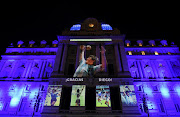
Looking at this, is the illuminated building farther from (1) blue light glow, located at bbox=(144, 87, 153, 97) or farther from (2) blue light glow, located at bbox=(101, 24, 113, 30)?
(2) blue light glow, located at bbox=(101, 24, 113, 30)

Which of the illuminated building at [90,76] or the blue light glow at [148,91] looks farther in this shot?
the blue light glow at [148,91]

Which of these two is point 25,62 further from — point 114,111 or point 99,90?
point 114,111

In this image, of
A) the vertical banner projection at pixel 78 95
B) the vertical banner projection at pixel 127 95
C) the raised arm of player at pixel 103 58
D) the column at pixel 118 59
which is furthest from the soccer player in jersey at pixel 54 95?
the column at pixel 118 59

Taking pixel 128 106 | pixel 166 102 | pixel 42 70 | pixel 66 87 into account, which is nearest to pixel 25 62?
pixel 42 70

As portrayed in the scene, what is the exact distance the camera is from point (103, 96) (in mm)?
37062

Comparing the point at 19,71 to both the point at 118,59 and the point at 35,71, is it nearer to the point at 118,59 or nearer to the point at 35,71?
the point at 35,71

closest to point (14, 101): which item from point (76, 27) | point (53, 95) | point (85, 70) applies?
point (53, 95)

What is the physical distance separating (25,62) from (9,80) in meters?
7.35

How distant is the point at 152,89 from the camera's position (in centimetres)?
4200

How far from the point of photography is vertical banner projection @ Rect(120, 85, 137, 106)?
1421 inches

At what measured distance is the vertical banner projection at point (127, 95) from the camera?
3608cm

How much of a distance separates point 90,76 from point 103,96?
6.29 metres

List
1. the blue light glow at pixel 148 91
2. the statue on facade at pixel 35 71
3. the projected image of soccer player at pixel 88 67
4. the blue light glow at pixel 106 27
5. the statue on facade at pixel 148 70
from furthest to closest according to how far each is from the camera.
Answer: the blue light glow at pixel 106 27
the statue on facade at pixel 35 71
the statue on facade at pixel 148 70
the projected image of soccer player at pixel 88 67
the blue light glow at pixel 148 91

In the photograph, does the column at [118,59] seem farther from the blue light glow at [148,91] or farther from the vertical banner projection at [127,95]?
the blue light glow at [148,91]
